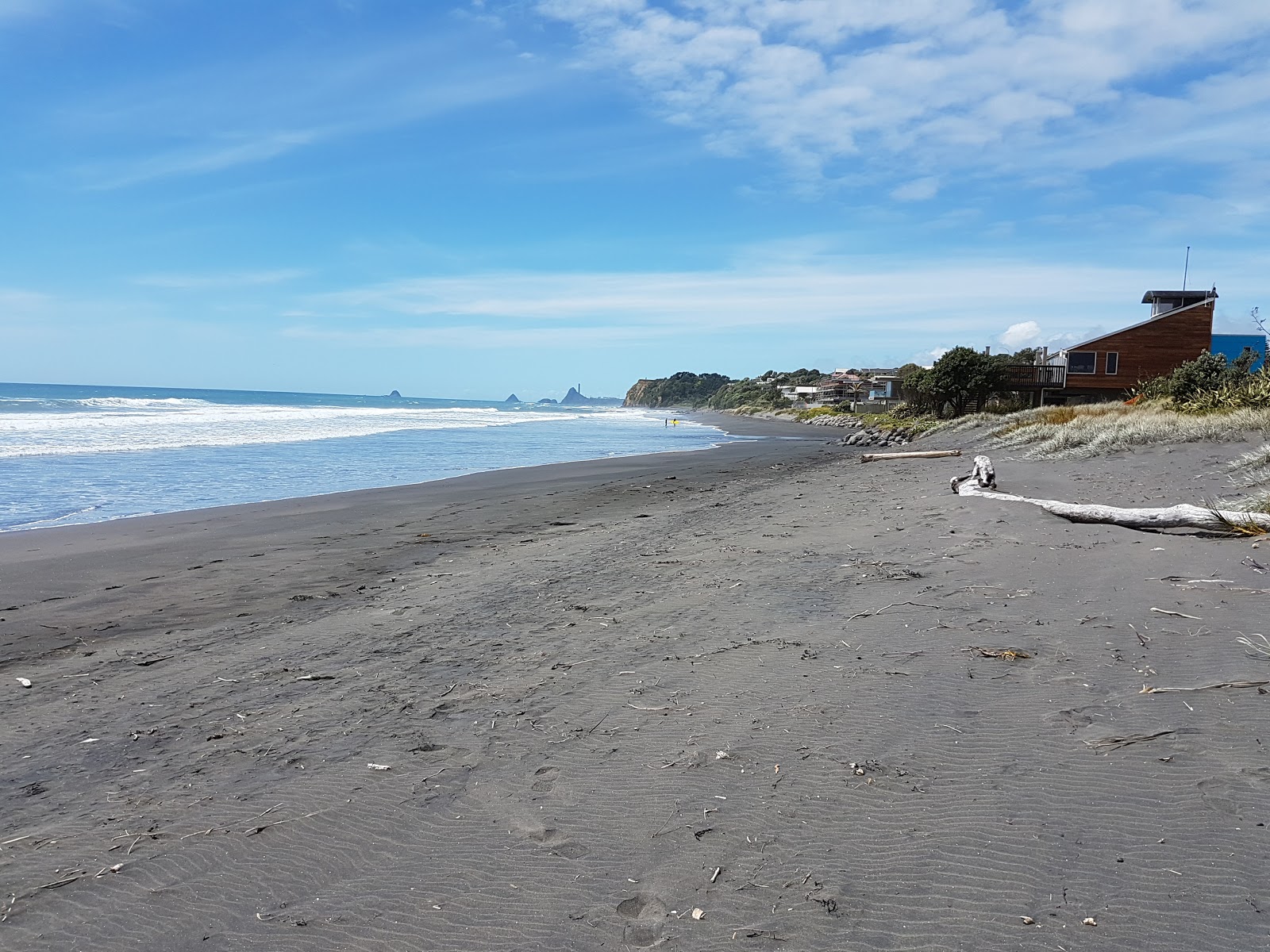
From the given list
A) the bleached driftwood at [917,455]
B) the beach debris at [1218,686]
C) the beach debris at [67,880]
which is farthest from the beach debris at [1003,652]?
the bleached driftwood at [917,455]

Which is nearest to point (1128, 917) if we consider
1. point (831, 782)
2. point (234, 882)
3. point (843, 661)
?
point (831, 782)

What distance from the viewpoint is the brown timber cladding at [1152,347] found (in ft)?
128

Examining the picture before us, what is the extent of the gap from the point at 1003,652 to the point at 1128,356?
139 ft

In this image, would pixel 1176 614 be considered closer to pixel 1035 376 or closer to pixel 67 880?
pixel 67 880

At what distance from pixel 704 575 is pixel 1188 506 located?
4.86 m

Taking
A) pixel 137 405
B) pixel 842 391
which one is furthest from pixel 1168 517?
pixel 842 391

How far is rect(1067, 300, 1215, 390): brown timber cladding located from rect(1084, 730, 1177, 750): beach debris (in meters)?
40.4

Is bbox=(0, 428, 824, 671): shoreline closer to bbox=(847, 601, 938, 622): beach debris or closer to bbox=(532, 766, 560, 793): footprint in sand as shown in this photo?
bbox=(532, 766, 560, 793): footprint in sand

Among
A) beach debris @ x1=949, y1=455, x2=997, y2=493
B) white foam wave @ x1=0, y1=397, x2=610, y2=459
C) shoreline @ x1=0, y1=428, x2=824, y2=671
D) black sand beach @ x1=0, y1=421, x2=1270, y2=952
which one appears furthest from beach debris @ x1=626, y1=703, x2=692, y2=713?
white foam wave @ x1=0, y1=397, x2=610, y2=459

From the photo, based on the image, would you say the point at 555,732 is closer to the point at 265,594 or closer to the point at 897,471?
the point at 265,594

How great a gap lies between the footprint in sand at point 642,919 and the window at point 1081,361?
4517cm

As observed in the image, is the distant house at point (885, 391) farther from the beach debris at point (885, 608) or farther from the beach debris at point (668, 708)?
the beach debris at point (668, 708)

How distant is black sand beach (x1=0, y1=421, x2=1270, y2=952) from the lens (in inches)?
114

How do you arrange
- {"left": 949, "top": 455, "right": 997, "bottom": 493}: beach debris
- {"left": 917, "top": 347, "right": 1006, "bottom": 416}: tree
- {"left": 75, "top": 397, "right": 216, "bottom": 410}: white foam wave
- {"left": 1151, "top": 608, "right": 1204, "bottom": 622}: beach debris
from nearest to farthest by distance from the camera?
1. {"left": 1151, "top": 608, "right": 1204, "bottom": 622}: beach debris
2. {"left": 949, "top": 455, "right": 997, "bottom": 493}: beach debris
3. {"left": 917, "top": 347, "right": 1006, "bottom": 416}: tree
4. {"left": 75, "top": 397, "right": 216, "bottom": 410}: white foam wave
